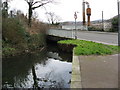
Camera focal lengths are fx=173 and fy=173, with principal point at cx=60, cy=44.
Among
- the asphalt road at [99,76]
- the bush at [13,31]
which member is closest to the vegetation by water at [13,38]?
the bush at [13,31]

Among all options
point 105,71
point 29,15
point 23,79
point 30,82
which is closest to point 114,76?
point 105,71

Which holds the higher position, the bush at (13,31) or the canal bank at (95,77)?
the bush at (13,31)

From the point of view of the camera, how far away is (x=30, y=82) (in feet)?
25.5

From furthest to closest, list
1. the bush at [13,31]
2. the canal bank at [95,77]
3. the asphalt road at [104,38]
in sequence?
the bush at [13,31] < the asphalt road at [104,38] < the canal bank at [95,77]

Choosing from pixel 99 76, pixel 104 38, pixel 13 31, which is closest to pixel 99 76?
pixel 99 76

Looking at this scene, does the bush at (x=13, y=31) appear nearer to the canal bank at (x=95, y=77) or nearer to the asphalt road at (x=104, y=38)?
the asphalt road at (x=104, y=38)

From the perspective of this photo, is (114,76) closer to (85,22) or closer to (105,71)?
(105,71)

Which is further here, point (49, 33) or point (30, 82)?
point (49, 33)

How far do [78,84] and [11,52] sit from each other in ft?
39.0

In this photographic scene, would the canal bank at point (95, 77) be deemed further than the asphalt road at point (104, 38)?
No

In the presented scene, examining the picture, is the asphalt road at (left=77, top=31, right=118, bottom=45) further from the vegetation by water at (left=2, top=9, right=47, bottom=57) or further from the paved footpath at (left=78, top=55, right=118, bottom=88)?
the paved footpath at (left=78, top=55, right=118, bottom=88)

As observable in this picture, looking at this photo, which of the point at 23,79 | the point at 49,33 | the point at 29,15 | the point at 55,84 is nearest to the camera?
the point at 55,84

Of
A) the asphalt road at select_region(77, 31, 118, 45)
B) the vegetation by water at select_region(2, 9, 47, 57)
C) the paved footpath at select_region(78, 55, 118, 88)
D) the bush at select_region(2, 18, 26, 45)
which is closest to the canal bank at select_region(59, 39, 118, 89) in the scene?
the paved footpath at select_region(78, 55, 118, 88)

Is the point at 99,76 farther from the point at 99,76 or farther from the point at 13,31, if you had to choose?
the point at 13,31
